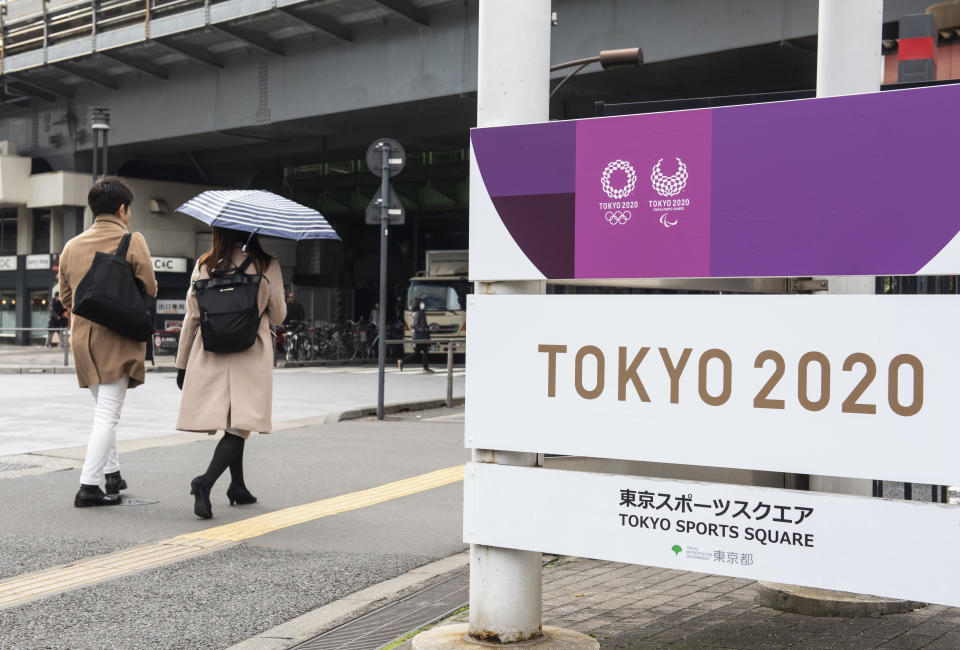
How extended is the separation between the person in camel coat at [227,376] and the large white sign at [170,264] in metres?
29.6

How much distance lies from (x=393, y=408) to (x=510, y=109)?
10.3 m

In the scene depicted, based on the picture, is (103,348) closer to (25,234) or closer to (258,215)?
(258,215)

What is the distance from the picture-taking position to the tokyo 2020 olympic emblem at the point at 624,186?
10.6 feet

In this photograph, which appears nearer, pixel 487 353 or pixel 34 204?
pixel 487 353

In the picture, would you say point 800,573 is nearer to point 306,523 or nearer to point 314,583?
point 314,583

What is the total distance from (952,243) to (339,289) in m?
40.8

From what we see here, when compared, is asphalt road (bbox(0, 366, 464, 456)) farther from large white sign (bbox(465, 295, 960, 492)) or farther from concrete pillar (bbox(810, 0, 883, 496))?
concrete pillar (bbox(810, 0, 883, 496))

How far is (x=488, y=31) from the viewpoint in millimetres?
3471

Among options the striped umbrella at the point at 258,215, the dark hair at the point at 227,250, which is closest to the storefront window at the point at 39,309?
the striped umbrella at the point at 258,215

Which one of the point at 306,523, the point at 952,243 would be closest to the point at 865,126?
the point at 952,243

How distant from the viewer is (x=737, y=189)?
3.11 metres

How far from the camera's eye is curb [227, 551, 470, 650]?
13.1 feet

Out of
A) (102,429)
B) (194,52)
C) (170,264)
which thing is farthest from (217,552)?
(170,264)

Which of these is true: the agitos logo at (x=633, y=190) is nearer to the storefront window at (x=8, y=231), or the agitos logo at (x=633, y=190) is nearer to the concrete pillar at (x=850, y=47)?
the concrete pillar at (x=850, y=47)
